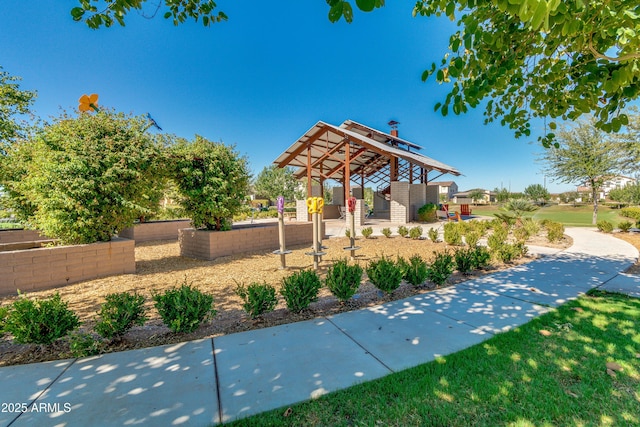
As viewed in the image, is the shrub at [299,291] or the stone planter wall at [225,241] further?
the stone planter wall at [225,241]

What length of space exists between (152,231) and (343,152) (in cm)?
1364

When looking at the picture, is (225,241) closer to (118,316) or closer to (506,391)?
(118,316)

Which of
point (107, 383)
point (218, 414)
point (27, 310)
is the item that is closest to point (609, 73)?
point (218, 414)

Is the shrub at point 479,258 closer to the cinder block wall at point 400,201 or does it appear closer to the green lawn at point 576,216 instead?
the green lawn at point 576,216

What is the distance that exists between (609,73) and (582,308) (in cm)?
321

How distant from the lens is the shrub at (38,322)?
2.85 m

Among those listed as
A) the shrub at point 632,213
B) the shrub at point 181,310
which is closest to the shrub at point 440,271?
the shrub at point 181,310

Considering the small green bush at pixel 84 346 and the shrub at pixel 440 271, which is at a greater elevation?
the shrub at pixel 440 271

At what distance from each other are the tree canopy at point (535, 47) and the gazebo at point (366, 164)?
1150 cm

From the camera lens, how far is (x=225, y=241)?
8.58 metres

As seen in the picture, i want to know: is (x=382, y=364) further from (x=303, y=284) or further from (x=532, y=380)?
(x=303, y=284)

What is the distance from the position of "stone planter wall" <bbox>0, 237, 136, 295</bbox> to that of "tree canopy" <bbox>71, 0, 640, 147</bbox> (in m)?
4.86

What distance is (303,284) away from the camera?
4.03m

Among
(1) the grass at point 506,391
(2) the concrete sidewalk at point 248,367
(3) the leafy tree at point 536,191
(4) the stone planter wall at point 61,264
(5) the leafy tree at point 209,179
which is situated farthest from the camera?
(3) the leafy tree at point 536,191
